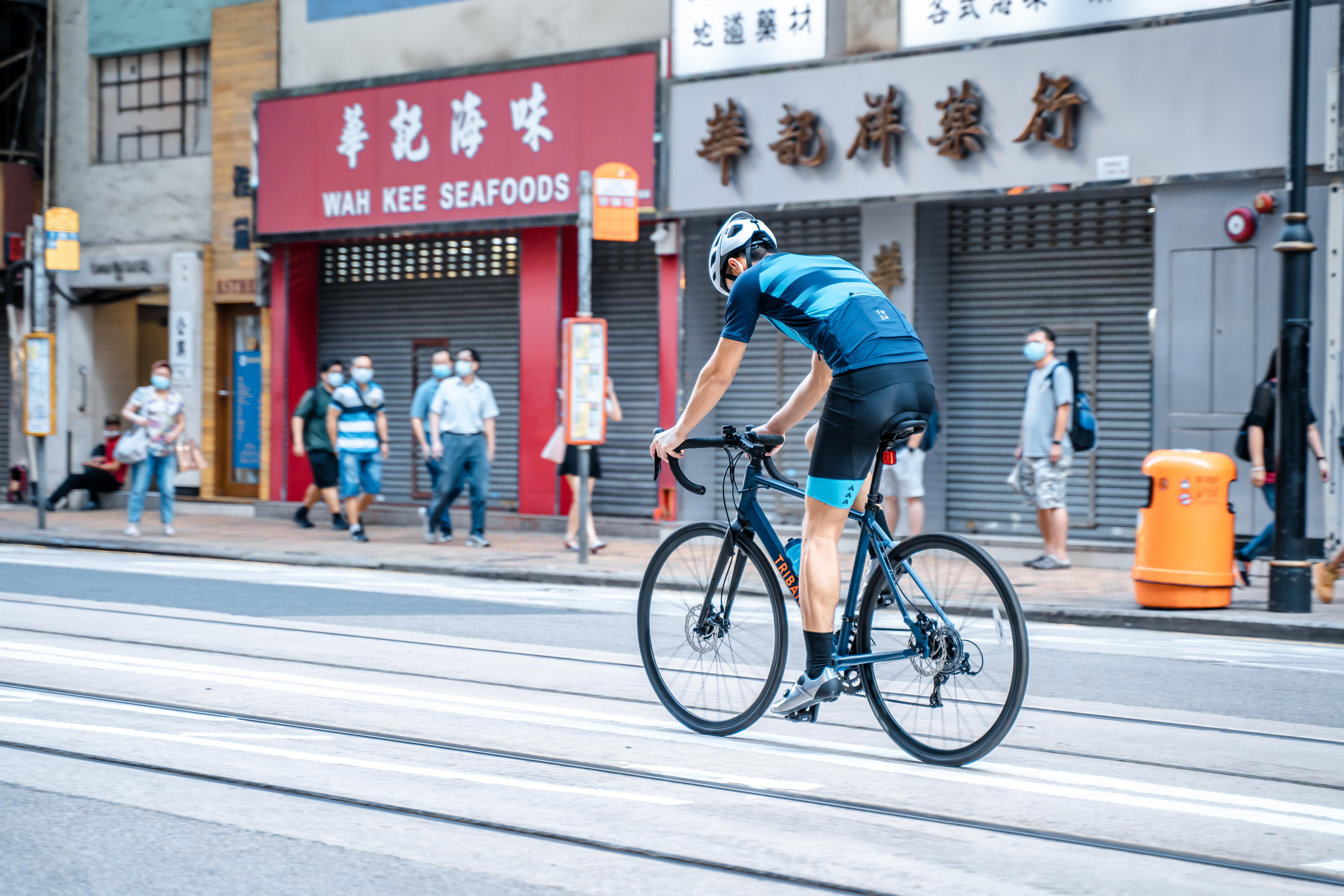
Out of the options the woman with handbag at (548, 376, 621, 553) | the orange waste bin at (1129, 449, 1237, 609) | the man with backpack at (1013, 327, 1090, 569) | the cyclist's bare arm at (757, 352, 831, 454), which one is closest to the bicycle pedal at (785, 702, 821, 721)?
the cyclist's bare arm at (757, 352, 831, 454)

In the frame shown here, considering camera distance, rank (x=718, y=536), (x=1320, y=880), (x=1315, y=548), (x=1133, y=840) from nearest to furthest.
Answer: (x=1320, y=880) < (x=1133, y=840) < (x=718, y=536) < (x=1315, y=548)

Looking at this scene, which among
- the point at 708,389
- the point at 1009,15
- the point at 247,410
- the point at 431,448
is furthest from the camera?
the point at 247,410

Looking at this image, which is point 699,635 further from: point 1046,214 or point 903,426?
point 1046,214

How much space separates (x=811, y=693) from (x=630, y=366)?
11.9 m

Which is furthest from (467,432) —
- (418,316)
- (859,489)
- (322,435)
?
(859,489)

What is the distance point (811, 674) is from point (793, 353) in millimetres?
10677

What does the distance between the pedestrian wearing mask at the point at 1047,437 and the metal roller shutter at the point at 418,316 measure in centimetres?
694

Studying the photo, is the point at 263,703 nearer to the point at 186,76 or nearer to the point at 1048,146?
the point at 1048,146

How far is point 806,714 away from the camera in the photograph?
17.0 feet

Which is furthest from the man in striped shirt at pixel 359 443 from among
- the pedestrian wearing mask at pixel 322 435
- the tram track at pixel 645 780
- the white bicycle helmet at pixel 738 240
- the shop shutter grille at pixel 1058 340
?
the white bicycle helmet at pixel 738 240

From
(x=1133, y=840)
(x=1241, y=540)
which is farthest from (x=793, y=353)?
(x=1133, y=840)

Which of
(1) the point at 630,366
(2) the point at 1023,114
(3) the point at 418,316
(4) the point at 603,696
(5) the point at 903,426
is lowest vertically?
(4) the point at 603,696

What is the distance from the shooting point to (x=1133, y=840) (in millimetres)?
4098

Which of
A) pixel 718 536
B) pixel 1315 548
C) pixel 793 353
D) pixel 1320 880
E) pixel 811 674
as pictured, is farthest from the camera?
pixel 793 353
